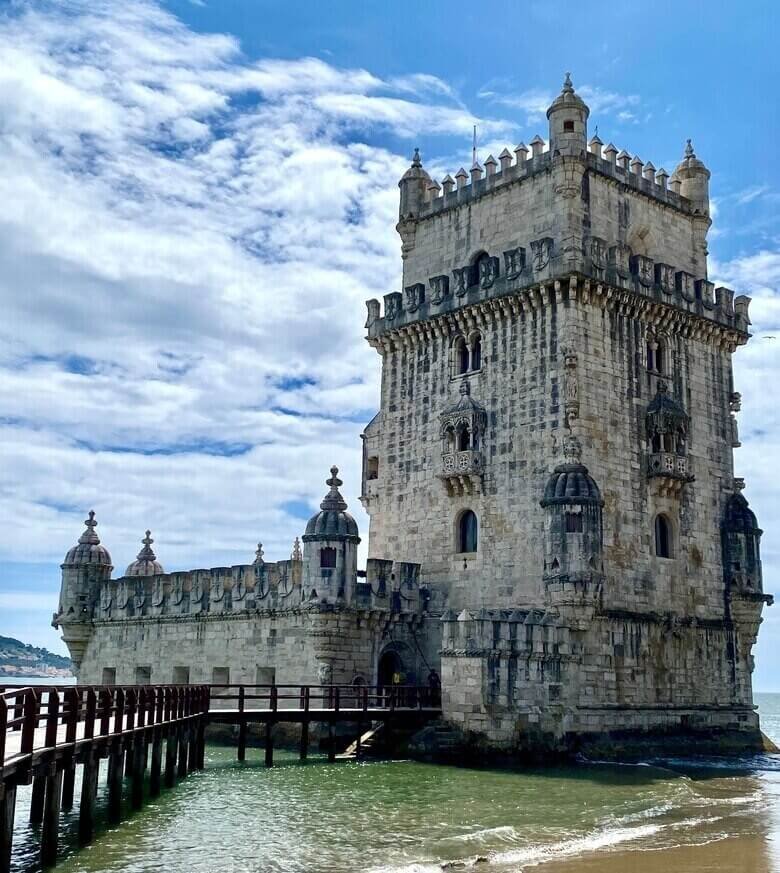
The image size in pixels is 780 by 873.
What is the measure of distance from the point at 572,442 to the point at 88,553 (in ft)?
73.4

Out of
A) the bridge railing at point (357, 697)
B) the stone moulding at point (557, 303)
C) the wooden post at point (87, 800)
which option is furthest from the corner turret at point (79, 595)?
the wooden post at point (87, 800)

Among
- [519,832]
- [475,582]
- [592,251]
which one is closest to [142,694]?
[519,832]

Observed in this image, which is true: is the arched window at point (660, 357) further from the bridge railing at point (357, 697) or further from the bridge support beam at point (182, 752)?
the bridge support beam at point (182, 752)

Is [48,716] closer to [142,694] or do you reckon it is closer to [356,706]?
[142,694]

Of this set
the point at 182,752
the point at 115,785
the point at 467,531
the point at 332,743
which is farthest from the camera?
the point at 467,531

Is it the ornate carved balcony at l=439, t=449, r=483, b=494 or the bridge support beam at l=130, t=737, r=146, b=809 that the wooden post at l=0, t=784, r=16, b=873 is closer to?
the bridge support beam at l=130, t=737, r=146, b=809

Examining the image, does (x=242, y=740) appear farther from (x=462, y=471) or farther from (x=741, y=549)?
(x=741, y=549)

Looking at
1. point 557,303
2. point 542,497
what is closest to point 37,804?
point 542,497

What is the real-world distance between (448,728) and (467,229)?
18197mm

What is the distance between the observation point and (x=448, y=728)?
3200 centimetres

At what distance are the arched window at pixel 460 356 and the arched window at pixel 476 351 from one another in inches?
14.2

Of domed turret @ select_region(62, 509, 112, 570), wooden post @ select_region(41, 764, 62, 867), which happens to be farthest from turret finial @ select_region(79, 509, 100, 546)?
wooden post @ select_region(41, 764, 62, 867)

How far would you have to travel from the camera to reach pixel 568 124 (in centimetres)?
3797

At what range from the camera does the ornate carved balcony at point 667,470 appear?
3688cm
